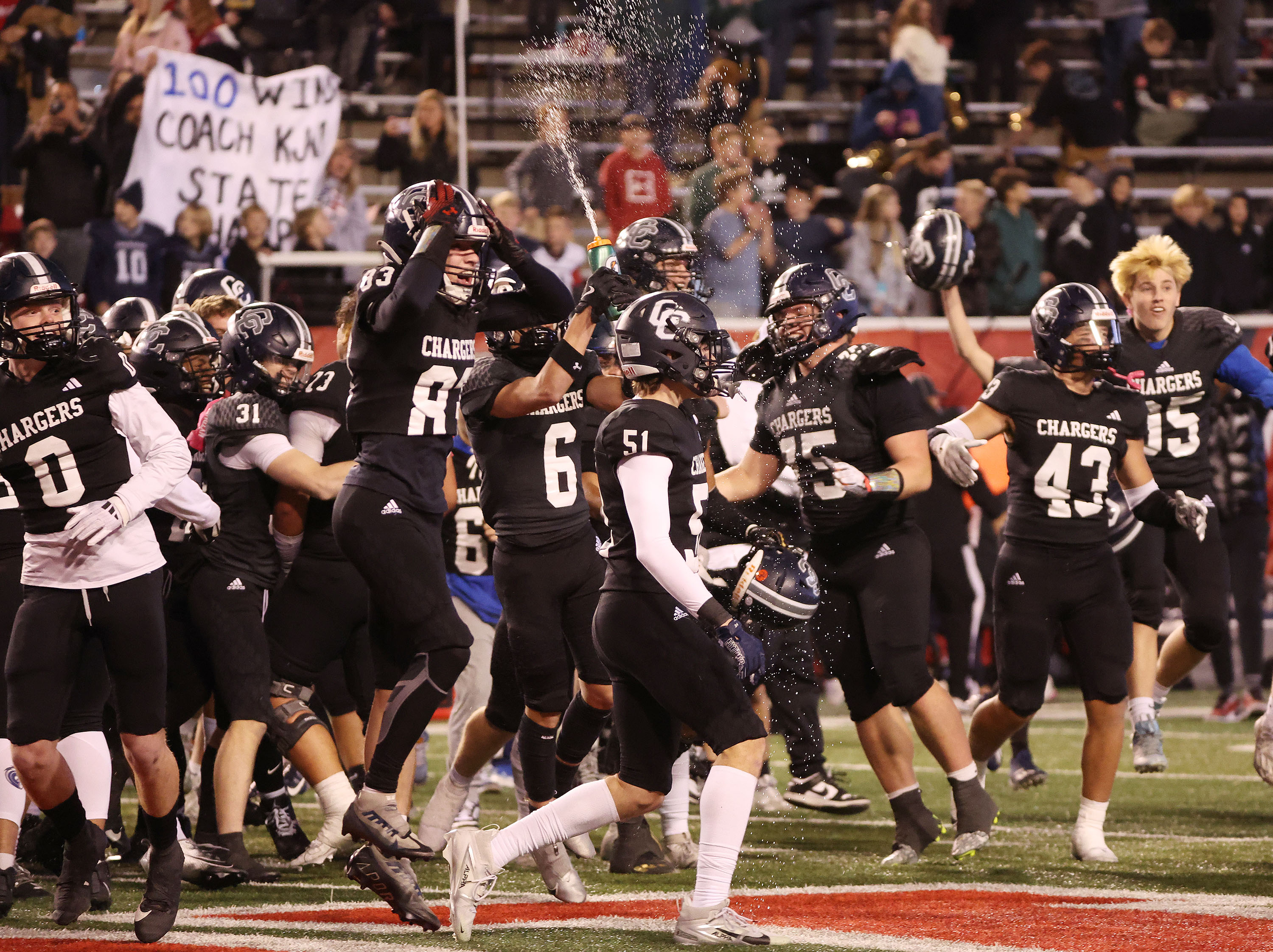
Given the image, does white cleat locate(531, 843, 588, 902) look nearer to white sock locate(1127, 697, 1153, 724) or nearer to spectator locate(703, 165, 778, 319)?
white sock locate(1127, 697, 1153, 724)

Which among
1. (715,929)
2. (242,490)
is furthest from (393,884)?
(242,490)

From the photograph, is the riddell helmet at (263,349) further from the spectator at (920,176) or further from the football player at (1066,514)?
the spectator at (920,176)

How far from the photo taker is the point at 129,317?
23.0ft

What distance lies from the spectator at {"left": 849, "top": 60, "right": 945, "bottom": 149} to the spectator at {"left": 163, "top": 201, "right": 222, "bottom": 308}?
20.0 feet

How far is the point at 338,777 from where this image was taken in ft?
19.7

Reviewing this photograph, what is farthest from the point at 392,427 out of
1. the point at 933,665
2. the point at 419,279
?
the point at 933,665

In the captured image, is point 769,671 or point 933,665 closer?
point 769,671

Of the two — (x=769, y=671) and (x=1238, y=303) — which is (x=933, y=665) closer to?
(x=1238, y=303)

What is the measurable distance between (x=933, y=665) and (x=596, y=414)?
6.56 m

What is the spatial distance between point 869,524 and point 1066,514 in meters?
0.76

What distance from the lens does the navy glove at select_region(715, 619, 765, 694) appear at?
4613 millimetres

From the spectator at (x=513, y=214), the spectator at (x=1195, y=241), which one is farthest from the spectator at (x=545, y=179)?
the spectator at (x=1195, y=241)

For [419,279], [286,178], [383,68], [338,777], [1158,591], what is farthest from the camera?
[383,68]

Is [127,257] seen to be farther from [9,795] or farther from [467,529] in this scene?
[9,795]
